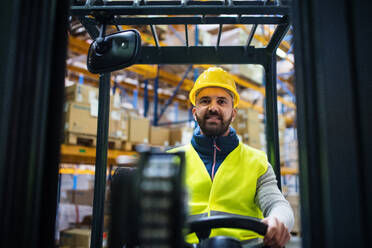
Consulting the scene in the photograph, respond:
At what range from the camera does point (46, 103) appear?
3.20 ft

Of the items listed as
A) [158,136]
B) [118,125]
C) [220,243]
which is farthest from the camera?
[158,136]

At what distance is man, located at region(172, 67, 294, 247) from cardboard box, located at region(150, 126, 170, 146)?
4088mm

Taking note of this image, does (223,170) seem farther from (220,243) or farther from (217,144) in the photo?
(220,243)

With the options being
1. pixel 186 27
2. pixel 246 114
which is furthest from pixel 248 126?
pixel 186 27

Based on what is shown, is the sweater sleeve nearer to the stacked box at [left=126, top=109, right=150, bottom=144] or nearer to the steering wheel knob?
the steering wheel knob

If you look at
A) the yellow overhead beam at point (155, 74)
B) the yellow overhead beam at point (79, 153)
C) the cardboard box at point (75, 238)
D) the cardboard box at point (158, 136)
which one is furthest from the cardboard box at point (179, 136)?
the cardboard box at point (75, 238)

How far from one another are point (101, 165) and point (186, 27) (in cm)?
98

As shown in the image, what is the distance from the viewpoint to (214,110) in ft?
7.86

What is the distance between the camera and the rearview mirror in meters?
1.37

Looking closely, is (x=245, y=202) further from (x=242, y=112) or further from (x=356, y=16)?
(x=242, y=112)

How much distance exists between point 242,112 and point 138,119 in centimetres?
225

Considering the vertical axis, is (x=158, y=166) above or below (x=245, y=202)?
above

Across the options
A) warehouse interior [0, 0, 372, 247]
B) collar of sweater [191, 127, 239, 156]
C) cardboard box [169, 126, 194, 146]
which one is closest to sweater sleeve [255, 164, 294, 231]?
collar of sweater [191, 127, 239, 156]

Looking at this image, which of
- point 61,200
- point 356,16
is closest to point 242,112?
point 61,200
